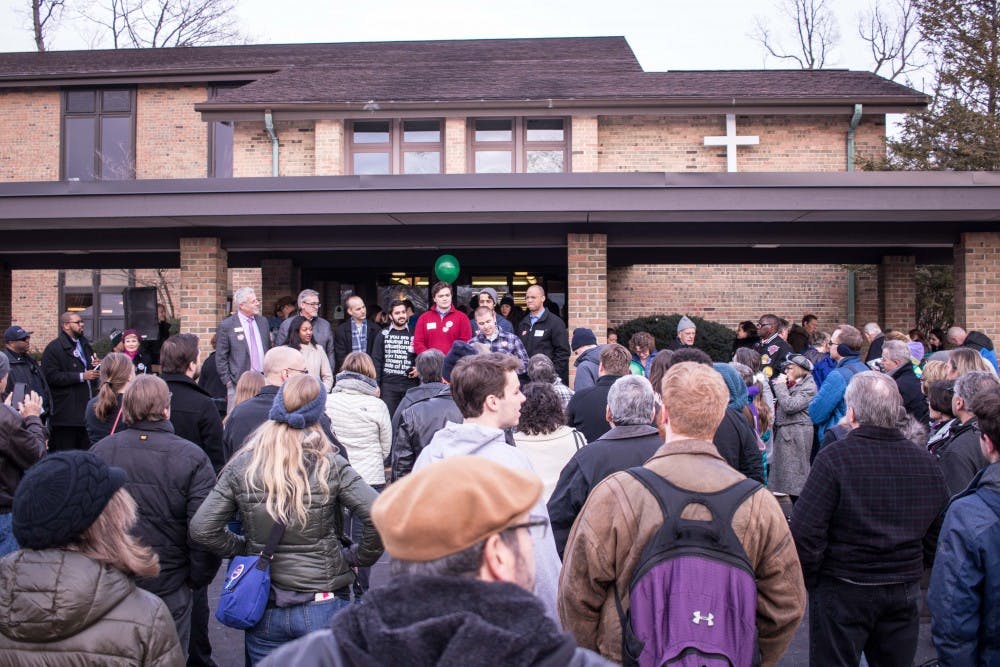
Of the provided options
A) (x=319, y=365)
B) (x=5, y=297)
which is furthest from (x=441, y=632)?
(x=5, y=297)

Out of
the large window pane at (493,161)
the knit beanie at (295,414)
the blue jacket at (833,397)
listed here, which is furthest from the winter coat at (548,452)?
the large window pane at (493,161)

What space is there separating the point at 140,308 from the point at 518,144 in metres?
9.27

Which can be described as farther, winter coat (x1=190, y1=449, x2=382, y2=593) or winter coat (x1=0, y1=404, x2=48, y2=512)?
winter coat (x1=0, y1=404, x2=48, y2=512)

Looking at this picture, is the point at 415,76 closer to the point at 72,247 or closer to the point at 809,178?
the point at 72,247

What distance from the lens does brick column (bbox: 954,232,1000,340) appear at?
1210 centimetres

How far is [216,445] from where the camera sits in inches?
233

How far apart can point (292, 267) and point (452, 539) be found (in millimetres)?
16611

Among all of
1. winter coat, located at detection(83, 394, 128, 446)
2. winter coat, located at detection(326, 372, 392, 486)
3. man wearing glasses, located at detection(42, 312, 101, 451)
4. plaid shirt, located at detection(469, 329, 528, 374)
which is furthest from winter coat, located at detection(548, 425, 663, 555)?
man wearing glasses, located at detection(42, 312, 101, 451)

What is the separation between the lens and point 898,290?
15.8 m

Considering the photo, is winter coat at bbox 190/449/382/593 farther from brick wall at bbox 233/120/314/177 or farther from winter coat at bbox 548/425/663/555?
brick wall at bbox 233/120/314/177

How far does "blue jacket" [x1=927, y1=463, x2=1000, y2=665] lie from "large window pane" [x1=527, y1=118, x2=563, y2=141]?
643 inches

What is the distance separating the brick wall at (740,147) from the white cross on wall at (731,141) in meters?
0.15

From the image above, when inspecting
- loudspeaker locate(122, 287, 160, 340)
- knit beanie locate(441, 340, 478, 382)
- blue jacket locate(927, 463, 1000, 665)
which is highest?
loudspeaker locate(122, 287, 160, 340)

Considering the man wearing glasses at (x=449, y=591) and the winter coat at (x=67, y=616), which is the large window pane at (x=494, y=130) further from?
the man wearing glasses at (x=449, y=591)
